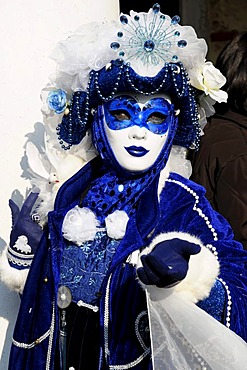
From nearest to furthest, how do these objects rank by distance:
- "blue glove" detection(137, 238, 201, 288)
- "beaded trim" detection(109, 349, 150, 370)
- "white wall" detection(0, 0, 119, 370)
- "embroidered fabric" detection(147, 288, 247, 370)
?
"blue glove" detection(137, 238, 201, 288) < "embroidered fabric" detection(147, 288, 247, 370) < "beaded trim" detection(109, 349, 150, 370) < "white wall" detection(0, 0, 119, 370)

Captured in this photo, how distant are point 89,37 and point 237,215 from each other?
2.23 feet

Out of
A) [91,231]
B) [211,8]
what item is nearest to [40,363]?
[91,231]

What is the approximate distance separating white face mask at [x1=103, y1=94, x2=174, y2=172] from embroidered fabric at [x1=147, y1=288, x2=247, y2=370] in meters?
0.38

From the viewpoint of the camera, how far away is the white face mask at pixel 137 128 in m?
2.21

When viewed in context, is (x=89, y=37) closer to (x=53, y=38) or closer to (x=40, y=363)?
(x=53, y=38)

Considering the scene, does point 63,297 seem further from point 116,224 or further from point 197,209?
point 197,209

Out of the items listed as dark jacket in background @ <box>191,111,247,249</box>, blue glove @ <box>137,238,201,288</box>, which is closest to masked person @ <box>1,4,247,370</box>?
blue glove @ <box>137,238,201,288</box>

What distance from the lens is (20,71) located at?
2.68 meters

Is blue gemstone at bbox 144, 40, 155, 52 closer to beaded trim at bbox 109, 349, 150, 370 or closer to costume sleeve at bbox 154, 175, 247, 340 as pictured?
costume sleeve at bbox 154, 175, 247, 340

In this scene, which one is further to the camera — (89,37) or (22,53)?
(22,53)

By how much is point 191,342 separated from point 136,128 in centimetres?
56

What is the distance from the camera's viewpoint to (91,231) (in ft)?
7.41

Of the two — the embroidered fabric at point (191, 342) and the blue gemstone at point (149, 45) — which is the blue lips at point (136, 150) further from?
the embroidered fabric at point (191, 342)

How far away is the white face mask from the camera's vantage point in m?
2.21
